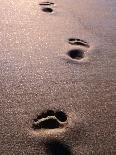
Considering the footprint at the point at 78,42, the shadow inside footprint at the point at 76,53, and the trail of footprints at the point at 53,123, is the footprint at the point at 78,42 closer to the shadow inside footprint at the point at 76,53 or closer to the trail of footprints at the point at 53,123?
the shadow inside footprint at the point at 76,53

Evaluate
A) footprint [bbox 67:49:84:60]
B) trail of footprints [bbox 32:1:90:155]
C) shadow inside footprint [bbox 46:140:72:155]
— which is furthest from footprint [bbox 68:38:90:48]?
shadow inside footprint [bbox 46:140:72:155]

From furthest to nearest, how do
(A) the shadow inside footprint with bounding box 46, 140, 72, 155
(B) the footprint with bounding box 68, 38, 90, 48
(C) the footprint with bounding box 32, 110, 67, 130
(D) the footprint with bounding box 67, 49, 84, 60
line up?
1. (B) the footprint with bounding box 68, 38, 90, 48
2. (D) the footprint with bounding box 67, 49, 84, 60
3. (C) the footprint with bounding box 32, 110, 67, 130
4. (A) the shadow inside footprint with bounding box 46, 140, 72, 155

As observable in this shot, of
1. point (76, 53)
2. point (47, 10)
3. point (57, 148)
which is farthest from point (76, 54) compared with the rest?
point (57, 148)

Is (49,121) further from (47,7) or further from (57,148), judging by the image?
(47,7)

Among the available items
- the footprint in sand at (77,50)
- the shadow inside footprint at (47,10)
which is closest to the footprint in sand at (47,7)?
the shadow inside footprint at (47,10)

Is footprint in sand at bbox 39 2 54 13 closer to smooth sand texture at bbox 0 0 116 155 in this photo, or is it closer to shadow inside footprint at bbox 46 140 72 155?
smooth sand texture at bbox 0 0 116 155

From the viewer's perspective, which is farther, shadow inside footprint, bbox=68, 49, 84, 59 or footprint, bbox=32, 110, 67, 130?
shadow inside footprint, bbox=68, 49, 84, 59

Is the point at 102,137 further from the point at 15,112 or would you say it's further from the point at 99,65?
the point at 99,65
